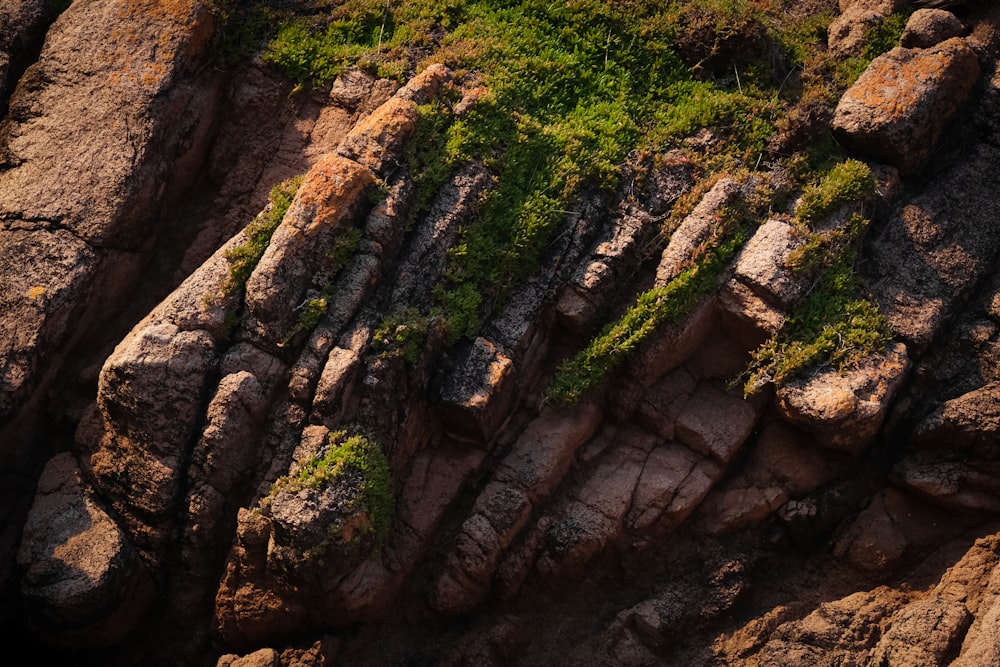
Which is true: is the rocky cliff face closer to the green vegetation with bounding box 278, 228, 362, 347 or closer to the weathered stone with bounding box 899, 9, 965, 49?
the green vegetation with bounding box 278, 228, 362, 347

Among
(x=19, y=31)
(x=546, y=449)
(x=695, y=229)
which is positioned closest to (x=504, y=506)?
(x=546, y=449)

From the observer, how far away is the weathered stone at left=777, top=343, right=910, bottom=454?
32.1ft

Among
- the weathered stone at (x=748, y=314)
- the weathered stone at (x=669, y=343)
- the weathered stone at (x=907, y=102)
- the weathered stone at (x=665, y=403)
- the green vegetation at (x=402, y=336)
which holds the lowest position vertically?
the green vegetation at (x=402, y=336)

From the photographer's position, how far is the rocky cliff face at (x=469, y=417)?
32.5ft

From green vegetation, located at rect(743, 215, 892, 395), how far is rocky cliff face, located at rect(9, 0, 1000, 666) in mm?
101

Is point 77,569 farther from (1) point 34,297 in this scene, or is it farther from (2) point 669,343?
(2) point 669,343

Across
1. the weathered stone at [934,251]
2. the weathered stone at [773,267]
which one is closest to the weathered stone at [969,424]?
the weathered stone at [934,251]

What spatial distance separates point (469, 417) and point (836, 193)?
5.01 metres

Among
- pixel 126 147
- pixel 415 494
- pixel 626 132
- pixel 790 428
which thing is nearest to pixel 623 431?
pixel 790 428

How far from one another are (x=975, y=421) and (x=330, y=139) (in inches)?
323

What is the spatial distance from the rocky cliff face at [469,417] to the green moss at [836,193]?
Answer: 108mm

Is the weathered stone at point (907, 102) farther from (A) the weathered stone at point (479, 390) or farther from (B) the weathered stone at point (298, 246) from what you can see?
(B) the weathered stone at point (298, 246)

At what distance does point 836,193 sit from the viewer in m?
10.6

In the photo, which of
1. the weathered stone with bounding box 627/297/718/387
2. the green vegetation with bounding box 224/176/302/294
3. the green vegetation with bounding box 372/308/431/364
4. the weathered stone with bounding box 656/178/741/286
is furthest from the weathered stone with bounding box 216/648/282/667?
the weathered stone with bounding box 656/178/741/286
